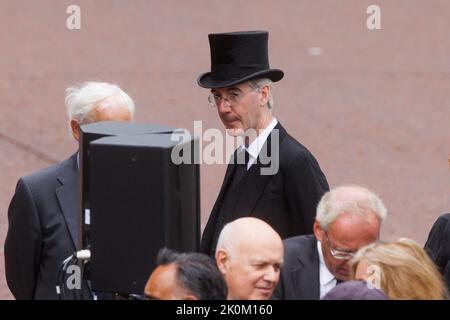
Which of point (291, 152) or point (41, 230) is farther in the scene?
point (291, 152)

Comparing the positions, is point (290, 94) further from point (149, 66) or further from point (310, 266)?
point (310, 266)

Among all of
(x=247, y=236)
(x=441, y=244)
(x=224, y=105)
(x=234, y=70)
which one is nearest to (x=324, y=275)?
(x=247, y=236)

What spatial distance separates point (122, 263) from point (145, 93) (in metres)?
11.6

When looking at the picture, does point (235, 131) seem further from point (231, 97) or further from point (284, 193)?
point (284, 193)

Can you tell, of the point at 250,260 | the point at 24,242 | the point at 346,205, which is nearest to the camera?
the point at 250,260

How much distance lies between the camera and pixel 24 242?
19.5ft

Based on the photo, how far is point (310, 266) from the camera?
560 centimetres

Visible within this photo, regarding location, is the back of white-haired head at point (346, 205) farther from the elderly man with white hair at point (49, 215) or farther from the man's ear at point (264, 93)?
the elderly man with white hair at point (49, 215)

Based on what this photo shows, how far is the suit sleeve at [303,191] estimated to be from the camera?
19.8ft

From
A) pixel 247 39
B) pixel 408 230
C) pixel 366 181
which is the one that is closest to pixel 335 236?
pixel 247 39

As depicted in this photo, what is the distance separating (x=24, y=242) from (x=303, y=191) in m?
1.32

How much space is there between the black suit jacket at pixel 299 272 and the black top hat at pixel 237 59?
953 mm

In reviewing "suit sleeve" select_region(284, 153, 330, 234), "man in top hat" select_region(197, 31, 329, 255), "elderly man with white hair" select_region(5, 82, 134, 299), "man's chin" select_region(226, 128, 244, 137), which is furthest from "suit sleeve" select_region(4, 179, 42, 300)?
"suit sleeve" select_region(284, 153, 330, 234)

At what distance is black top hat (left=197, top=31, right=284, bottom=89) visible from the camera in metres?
6.25
